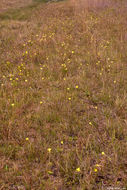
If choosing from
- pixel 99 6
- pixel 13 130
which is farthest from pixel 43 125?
pixel 99 6

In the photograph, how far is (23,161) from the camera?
8.68 feet

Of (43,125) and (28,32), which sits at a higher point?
(28,32)

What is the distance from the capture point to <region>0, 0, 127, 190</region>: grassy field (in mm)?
2471

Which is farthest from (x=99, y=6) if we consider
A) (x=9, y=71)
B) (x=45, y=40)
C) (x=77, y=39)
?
(x=9, y=71)

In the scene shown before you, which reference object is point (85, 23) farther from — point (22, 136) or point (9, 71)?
point (22, 136)

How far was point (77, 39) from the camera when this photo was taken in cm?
676

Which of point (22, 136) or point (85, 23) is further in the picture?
point (85, 23)

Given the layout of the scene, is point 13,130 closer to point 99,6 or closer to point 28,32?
point 28,32

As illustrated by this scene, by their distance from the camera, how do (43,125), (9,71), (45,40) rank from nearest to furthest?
(43,125)
(9,71)
(45,40)

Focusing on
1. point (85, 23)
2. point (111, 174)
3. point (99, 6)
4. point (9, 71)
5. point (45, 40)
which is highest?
point (99, 6)

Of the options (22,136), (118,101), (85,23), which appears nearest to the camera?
(22,136)

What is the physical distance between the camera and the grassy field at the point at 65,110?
2.47 metres

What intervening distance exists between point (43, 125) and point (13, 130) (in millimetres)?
492

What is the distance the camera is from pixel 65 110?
3502 mm
